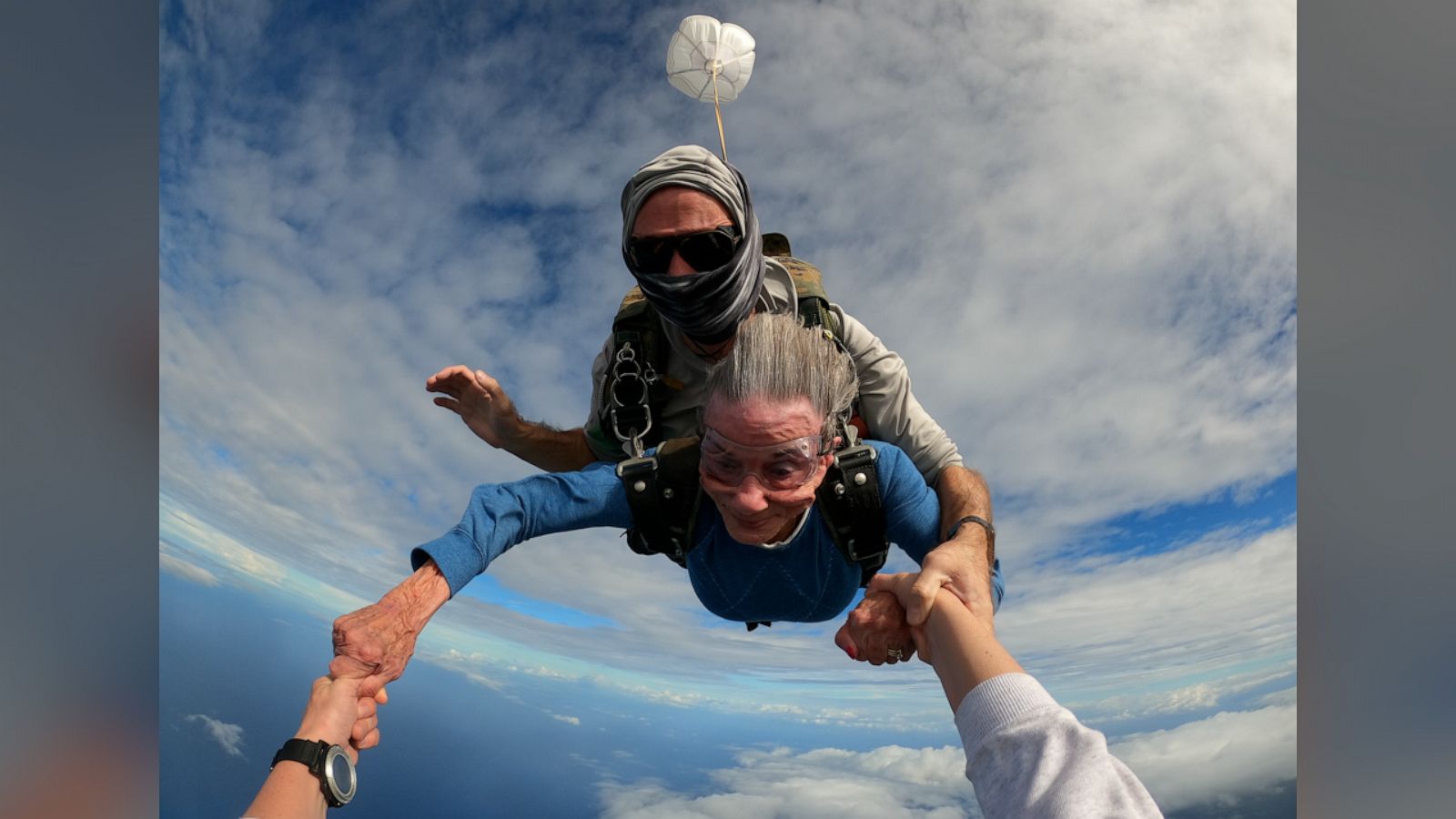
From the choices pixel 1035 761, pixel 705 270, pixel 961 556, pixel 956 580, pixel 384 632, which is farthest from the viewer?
pixel 705 270

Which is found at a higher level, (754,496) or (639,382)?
(639,382)

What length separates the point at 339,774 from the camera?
1.71 m

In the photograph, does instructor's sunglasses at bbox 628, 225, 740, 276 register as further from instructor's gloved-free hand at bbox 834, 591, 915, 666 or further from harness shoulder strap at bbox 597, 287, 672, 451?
instructor's gloved-free hand at bbox 834, 591, 915, 666

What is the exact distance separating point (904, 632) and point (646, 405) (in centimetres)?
121

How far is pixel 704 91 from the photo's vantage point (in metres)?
4.00

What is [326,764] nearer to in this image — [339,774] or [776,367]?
[339,774]

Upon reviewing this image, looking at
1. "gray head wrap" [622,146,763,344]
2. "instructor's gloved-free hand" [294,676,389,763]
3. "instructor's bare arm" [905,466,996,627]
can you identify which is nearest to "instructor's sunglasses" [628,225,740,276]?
"gray head wrap" [622,146,763,344]

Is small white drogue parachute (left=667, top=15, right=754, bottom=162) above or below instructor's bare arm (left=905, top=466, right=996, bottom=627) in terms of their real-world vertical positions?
above

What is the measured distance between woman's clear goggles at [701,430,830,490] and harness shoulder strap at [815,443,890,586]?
95mm

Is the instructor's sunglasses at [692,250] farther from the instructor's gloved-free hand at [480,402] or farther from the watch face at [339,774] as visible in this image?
the watch face at [339,774]

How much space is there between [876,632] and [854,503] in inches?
28.1

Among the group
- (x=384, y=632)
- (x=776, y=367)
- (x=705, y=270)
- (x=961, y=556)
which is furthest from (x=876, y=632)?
(x=705, y=270)

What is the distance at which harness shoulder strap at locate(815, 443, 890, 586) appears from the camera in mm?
2621

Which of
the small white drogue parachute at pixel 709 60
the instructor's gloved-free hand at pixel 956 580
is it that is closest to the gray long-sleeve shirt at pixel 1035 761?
the instructor's gloved-free hand at pixel 956 580
